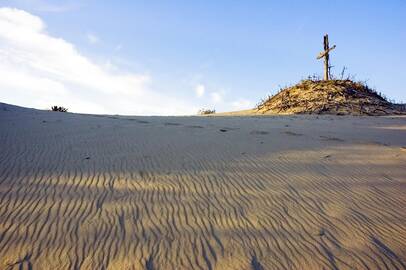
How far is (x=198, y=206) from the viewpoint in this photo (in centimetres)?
365

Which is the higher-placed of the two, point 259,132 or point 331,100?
point 331,100

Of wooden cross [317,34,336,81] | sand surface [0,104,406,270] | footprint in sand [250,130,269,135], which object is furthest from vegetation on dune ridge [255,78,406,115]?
sand surface [0,104,406,270]

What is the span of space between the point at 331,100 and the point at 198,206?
14.9m

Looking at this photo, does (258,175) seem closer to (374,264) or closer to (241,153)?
(241,153)

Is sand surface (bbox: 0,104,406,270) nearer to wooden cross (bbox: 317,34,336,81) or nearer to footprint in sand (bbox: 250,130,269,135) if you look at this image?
footprint in sand (bbox: 250,130,269,135)

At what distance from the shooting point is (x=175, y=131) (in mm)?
8445

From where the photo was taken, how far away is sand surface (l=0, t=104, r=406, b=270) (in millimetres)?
2734

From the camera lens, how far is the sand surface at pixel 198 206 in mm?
2734

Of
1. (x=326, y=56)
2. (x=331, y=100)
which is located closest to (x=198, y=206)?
(x=331, y=100)

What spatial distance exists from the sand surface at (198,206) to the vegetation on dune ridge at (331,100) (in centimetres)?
993

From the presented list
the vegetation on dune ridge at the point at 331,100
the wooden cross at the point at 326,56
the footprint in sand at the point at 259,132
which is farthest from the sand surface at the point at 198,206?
the wooden cross at the point at 326,56

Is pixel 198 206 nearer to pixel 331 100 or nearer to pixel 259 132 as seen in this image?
pixel 259 132

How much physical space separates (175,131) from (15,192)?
488 cm

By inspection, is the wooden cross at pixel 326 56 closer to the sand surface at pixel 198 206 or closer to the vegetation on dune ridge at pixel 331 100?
the vegetation on dune ridge at pixel 331 100
